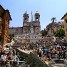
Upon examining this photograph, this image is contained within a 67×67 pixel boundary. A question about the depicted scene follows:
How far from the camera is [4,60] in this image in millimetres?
21703

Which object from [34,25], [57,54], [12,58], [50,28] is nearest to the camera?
[12,58]

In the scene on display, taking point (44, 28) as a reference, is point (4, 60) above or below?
below

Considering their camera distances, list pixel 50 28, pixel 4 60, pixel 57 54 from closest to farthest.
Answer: pixel 4 60 < pixel 57 54 < pixel 50 28

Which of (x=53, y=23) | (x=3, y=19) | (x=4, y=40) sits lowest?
(x=4, y=40)

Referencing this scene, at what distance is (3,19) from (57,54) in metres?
31.7

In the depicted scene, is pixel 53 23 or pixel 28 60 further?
pixel 53 23

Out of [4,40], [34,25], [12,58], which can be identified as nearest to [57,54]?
[12,58]

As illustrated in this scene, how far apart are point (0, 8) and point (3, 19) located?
3.35 meters

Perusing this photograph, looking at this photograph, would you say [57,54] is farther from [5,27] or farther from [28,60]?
[5,27]

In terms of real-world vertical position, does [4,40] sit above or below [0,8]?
below

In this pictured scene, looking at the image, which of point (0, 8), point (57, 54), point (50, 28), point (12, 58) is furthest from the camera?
point (50, 28)

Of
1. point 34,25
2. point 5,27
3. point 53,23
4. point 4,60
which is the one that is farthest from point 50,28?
point 4,60

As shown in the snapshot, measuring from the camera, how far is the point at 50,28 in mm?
166125

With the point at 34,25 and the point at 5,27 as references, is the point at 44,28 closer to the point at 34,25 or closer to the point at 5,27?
the point at 34,25
